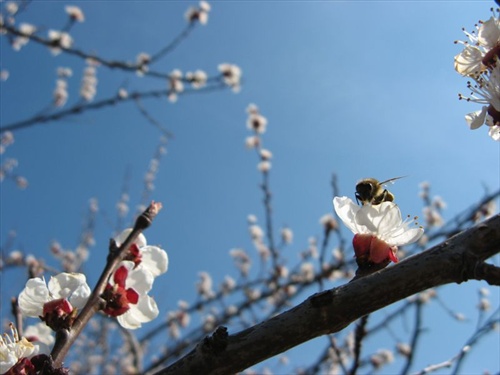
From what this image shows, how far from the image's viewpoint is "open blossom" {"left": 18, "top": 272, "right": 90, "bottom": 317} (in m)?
1.22

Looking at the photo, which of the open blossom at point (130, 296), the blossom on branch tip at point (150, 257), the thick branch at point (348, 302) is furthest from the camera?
the blossom on branch tip at point (150, 257)

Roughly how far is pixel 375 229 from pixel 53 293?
794mm

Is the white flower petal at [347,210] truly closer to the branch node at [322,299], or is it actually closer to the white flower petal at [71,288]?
the branch node at [322,299]

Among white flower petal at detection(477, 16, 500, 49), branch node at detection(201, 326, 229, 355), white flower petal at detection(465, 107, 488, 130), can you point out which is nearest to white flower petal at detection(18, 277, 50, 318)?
branch node at detection(201, 326, 229, 355)

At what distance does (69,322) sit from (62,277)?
137 millimetres

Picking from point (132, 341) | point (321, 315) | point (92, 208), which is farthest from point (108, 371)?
point (321, 315)

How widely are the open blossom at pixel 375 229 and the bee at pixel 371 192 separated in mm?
15

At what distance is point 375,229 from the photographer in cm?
102

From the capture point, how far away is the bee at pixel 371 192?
1.01 meters

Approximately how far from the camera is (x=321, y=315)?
73 centimetres

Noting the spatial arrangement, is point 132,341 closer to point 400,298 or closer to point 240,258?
point 400,298

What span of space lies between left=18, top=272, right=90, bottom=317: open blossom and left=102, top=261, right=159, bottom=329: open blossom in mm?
64

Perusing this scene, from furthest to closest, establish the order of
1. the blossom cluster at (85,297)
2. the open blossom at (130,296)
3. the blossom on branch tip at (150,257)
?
the blossom on branch tip at (150,257)
the open blossom at (130,296)
the blossom cluster at (85,297)

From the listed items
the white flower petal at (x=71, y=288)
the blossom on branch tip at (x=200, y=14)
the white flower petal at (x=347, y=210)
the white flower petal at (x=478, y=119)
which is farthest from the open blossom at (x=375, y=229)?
the blossom on branch tip at (x=200, y=14)
